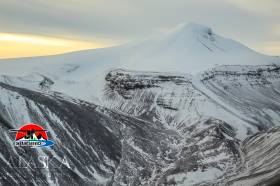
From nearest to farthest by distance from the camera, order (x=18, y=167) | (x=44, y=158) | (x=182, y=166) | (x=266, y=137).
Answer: (x=18, y=167)
(x=44, y=158)
(x=182, y=166)
(x=266, y=137)

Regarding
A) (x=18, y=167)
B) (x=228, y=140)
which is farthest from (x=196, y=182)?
(x=18, y=167)

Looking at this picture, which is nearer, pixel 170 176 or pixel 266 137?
pixel 170 176

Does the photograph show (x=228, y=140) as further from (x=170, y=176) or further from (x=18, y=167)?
(x=18, y=167)
